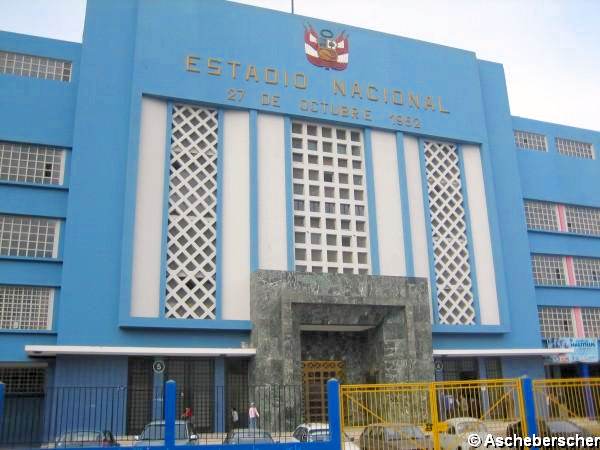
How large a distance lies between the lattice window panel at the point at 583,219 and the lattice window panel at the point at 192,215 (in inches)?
686

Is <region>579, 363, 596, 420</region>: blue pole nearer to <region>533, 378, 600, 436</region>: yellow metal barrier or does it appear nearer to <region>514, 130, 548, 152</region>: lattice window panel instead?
<region>533, 378, 600, 436</region>: yellow metal barrier

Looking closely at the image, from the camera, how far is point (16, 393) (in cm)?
2122

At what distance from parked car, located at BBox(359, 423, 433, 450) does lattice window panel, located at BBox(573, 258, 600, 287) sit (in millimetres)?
20008

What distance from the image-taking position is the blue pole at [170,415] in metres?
12.1

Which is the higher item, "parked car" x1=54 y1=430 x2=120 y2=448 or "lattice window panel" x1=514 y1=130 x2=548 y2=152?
"lattice window panel" x1=514 y1=130 x2=548 y2=152

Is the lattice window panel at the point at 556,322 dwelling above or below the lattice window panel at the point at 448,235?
below

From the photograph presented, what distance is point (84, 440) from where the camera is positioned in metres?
13.2

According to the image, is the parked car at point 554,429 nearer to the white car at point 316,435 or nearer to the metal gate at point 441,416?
the metal gate at point 441,416

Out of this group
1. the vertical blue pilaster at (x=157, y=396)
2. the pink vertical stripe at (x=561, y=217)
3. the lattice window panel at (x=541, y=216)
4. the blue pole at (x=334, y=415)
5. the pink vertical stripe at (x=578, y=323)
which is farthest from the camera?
the pink vertical stripe at (x=561, y=217)

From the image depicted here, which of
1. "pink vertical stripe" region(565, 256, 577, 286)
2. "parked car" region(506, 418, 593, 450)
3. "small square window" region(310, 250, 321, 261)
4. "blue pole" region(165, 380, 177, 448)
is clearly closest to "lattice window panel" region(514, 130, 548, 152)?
"pink vertical stripe" region(565, 256, 577, 286)

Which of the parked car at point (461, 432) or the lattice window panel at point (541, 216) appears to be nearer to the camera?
the parked car at point (461, 432)

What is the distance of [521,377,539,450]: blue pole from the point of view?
11617mm

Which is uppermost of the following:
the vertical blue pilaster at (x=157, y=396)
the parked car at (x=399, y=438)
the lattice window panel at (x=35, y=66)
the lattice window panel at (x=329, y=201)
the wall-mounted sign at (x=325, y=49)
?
the wall-mounted sign at (x=325, y=49)

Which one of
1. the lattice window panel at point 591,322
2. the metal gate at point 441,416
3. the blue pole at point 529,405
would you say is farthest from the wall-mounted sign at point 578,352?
the blue pole at point 529,405
